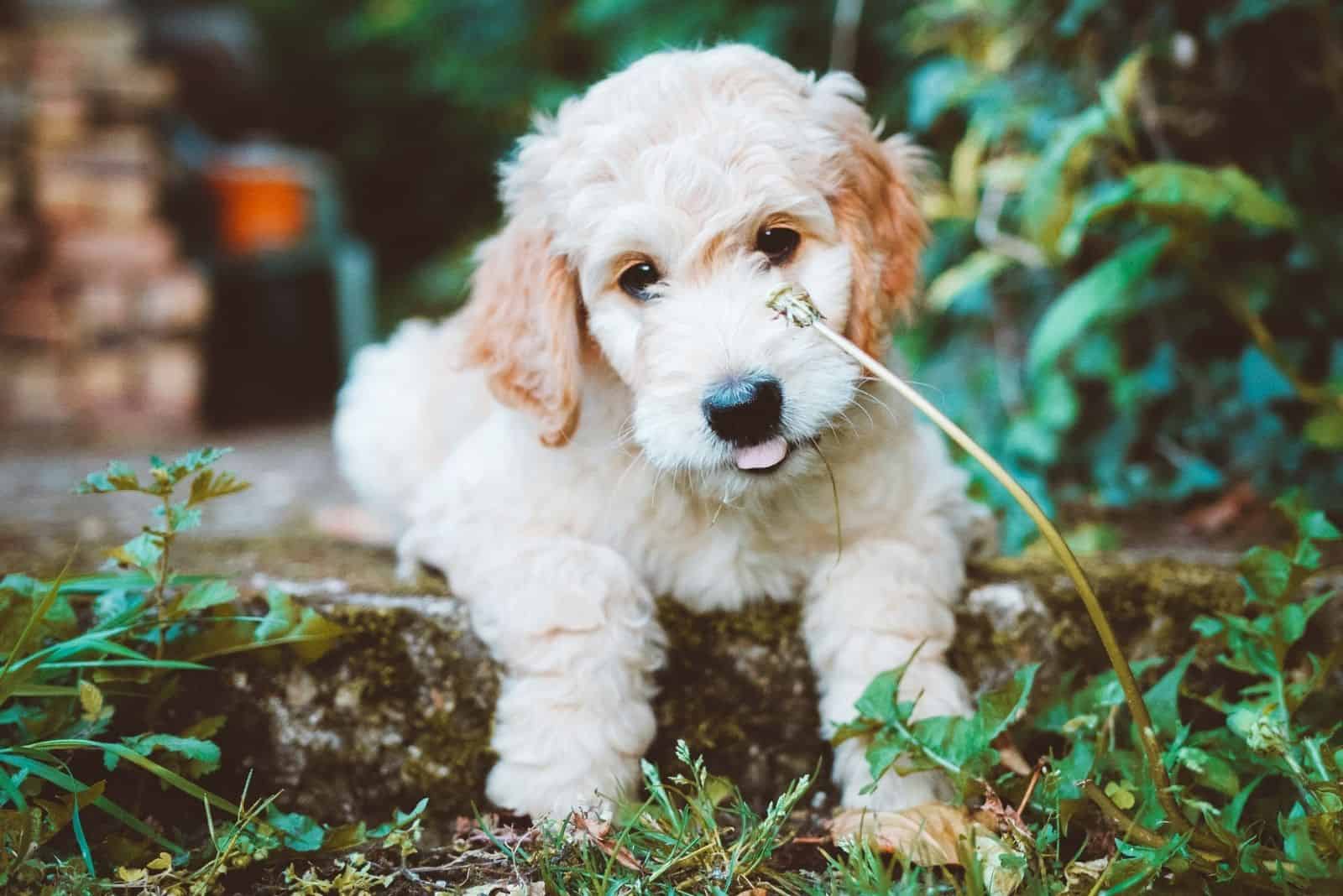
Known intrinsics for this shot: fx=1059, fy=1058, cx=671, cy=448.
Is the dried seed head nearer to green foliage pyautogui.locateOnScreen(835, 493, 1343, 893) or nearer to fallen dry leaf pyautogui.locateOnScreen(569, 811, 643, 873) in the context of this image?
green foliage pyautogui.locateOnScreen(835, 493, 1343, 893)

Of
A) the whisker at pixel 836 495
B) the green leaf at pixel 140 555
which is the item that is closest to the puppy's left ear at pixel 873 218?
the whisker at pixel 836 495

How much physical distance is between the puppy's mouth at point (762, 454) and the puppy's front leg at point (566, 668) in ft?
1.34

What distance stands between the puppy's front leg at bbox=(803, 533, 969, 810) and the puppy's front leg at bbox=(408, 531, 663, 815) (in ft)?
1.23

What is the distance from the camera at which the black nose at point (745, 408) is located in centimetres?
200

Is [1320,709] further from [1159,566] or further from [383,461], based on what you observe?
[383,461]

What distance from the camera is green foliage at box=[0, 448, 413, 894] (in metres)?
1.82

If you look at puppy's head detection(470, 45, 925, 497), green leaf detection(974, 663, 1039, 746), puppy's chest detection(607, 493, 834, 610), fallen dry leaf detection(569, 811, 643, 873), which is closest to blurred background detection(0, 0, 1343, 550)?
puppy's head detection(470, 45, 925, 497)

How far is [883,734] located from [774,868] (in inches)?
12.4

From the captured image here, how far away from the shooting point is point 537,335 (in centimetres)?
240

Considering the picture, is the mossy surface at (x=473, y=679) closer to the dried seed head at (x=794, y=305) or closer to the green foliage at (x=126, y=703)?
the green foliage at (x=126, y=703)

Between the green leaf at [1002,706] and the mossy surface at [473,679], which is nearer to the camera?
the green leaf at [1002,706]

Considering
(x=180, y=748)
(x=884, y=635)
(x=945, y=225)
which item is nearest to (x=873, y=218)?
(x=884, y=635)

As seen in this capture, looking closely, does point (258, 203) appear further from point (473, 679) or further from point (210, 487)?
point (473, 679)

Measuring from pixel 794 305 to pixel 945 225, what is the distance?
2.83 meters
